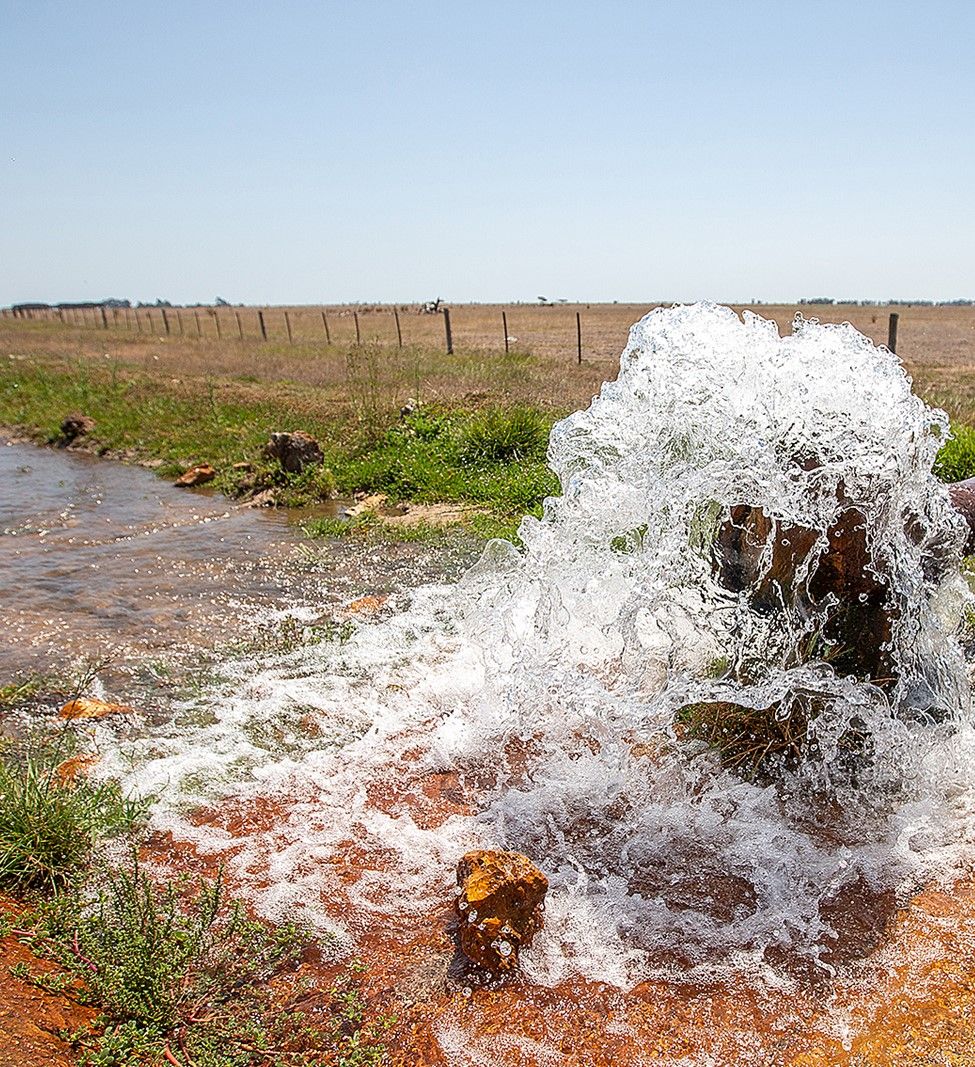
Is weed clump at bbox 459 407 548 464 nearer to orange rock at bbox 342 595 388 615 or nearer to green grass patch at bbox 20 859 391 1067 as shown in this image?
orange rock at bbox 342 595 388 615

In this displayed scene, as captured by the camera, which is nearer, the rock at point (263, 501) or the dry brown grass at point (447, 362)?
the rock at point (263, 501)

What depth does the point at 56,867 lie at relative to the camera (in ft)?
10.2

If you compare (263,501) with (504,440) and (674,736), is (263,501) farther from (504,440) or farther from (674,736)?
(674,736)

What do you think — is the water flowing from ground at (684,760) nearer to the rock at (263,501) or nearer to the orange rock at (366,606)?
the orange rock at (366,606)

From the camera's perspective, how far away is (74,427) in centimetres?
1346

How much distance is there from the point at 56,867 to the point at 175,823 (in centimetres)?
60

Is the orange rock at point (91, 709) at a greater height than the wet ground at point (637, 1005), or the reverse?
the orange rock at point (91, 709)

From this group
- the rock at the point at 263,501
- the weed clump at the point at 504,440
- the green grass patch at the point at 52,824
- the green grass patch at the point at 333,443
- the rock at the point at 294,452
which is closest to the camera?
the green grass patch at the point at 52,824

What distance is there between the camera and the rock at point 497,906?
284 cm

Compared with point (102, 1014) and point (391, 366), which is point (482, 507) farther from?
point (391, 366)

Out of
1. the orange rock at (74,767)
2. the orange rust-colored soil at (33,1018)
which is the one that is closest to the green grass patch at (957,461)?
the orange rock at (74,767)

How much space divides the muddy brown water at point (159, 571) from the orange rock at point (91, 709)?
27.7 inches

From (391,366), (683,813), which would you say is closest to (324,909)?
(683,813)

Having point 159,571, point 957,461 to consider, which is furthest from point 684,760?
point 957,461
